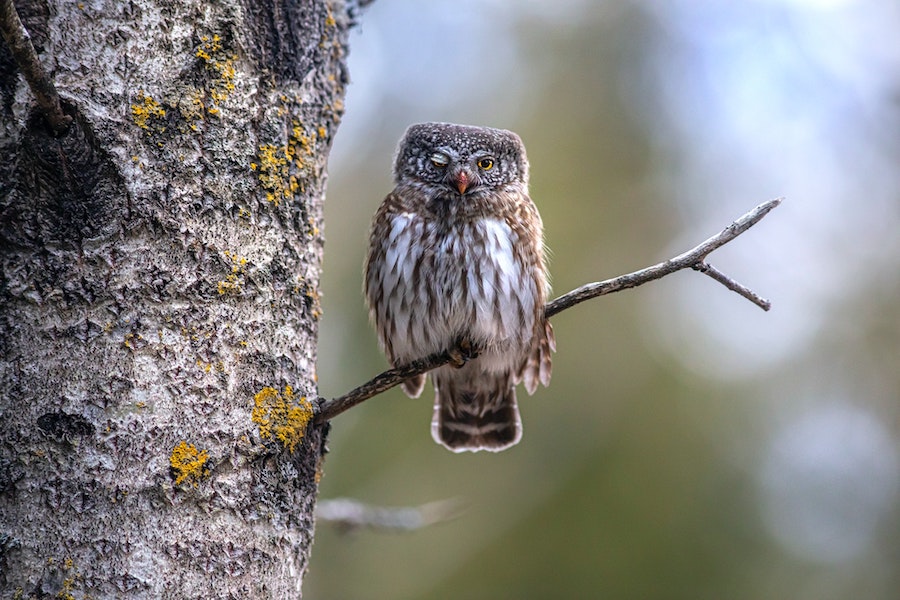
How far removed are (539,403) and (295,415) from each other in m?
3.91

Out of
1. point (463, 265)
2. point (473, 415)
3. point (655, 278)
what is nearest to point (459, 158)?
point (463, 265)

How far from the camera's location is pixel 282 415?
76.1 inches

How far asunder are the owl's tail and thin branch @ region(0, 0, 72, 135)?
218cm

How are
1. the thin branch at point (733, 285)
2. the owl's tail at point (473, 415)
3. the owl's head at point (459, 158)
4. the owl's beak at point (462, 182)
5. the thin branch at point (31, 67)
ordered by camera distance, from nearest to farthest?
the thin branch at point (31, 67) → the thin branch at point (733, 285) → the owl's beak at point (462, 182) → the owl's head at point (459, 158) → the owl's tail at point (473, 415)

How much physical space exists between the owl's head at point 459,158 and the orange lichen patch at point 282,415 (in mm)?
1496

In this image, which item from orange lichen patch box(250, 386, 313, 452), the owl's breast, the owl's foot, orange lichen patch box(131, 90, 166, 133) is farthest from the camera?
the owl's breast

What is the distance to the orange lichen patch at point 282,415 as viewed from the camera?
74.2 inches

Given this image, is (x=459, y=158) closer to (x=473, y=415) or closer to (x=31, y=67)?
(x=473, y=415)

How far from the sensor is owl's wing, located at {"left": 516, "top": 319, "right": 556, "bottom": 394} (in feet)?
10.7

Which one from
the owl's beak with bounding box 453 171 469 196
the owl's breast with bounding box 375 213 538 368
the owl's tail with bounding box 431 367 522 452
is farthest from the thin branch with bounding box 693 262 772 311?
the owl's tail with bounding box 431 367 522 452

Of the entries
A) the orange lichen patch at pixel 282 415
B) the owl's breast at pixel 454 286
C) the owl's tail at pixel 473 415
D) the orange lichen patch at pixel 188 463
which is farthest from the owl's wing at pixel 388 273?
the orange lichen patch at pixel 188 463

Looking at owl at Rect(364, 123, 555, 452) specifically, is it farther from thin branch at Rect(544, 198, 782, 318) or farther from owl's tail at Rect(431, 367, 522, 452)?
thin branch at Rect(544, 198, 782, 318)

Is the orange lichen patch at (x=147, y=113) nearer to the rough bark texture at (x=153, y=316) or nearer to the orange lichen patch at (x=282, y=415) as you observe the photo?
the rough bark texture at (x=153, y=316)

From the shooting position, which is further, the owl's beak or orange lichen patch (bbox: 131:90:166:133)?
the owl's beak
